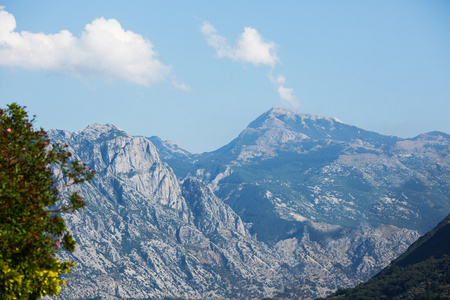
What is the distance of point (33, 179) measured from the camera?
4925 cm

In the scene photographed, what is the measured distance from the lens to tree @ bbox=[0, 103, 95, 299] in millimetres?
44875

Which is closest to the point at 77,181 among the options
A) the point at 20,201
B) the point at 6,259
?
the point at 20,201

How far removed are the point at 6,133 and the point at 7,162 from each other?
329 centimetres

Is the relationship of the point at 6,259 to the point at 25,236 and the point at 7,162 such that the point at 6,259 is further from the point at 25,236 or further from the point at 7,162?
the point at 7,162

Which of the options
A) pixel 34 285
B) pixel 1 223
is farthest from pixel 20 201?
pixel 34 285

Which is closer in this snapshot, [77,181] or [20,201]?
[20,201]

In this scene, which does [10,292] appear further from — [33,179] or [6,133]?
[6,133]

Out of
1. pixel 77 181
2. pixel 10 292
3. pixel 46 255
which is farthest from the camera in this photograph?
pixel 77 181

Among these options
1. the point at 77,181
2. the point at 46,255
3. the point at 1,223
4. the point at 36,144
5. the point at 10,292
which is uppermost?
the point at 36,144

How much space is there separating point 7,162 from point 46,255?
33.3 feet

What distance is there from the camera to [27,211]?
154 feet

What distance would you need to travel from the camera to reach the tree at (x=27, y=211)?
44.9 meters

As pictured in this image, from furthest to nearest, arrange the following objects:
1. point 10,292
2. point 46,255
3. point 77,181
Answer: point 77,181, point 46,255, point 10,292

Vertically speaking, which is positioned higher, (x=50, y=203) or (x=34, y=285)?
(x=50, y=203)
